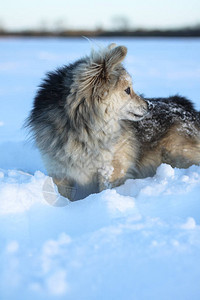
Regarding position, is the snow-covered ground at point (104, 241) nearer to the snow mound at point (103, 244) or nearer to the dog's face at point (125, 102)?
the snow mound at point (103, 244)

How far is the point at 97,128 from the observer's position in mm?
3471

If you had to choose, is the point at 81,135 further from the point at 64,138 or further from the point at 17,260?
the point at 17,260

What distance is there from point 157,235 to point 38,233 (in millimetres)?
890

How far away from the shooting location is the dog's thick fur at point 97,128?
330 cm

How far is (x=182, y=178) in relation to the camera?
10.7ft

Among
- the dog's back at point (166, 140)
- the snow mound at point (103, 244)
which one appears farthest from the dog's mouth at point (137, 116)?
the snow mound at point (103, 244)

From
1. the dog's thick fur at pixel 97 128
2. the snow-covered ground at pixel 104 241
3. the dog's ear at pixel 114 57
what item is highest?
the dog's ear at pixel 114 57

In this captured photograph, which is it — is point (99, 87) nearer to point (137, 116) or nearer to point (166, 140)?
point (137, 116)

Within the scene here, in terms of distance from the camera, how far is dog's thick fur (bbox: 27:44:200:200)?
3.30 m

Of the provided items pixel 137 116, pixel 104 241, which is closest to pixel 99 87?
pixel 137 116

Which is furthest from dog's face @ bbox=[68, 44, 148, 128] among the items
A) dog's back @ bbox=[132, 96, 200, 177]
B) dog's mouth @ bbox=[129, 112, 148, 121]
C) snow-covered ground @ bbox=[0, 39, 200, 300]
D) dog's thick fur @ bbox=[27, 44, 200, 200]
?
snow-covered ground @ bbox=[0, 39, 200, 300]

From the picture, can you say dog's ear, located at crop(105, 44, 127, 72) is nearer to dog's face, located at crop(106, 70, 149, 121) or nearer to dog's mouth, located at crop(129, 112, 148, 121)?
dog's face, located at crop(106, 70, 149, 121)

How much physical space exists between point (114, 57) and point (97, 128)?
2.42 feet

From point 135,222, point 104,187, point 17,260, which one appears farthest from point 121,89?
point 17,260
